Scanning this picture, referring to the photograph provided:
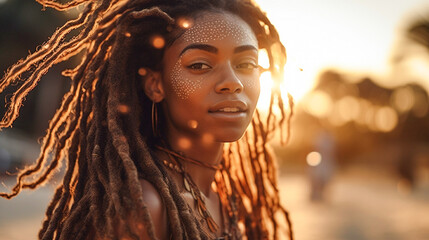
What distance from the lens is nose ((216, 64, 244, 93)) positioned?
8.71 feet

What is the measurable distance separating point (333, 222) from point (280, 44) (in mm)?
9930

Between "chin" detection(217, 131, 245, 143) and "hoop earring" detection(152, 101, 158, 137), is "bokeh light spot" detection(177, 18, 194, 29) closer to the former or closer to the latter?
"hoop earring" detection(152, 101, 158, 137)

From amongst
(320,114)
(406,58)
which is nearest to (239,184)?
Answer: (406,58)

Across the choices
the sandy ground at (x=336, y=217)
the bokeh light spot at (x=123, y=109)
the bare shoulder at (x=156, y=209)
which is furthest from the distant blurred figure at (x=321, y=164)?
the bare shoulder at (x=156, y=209)

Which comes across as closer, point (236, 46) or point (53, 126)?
point (236, 46)

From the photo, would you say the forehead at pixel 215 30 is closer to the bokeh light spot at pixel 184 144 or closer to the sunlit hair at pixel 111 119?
the sunlit hair at pixel 111 119

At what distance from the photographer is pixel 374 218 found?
13875 millimetres

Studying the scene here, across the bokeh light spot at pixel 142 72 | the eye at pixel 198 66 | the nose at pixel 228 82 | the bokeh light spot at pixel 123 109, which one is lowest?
the bokeh light spot at pixel 123 109

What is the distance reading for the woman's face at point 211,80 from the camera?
8.80 ft

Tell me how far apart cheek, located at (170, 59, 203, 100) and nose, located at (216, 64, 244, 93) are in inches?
4.0

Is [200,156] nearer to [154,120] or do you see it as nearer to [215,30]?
[154,120]

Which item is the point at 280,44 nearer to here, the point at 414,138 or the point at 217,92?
the point at 217,92

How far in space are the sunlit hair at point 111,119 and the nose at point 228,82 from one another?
34 centimetres

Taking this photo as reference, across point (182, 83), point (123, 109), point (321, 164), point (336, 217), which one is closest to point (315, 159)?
point (321, 164)
